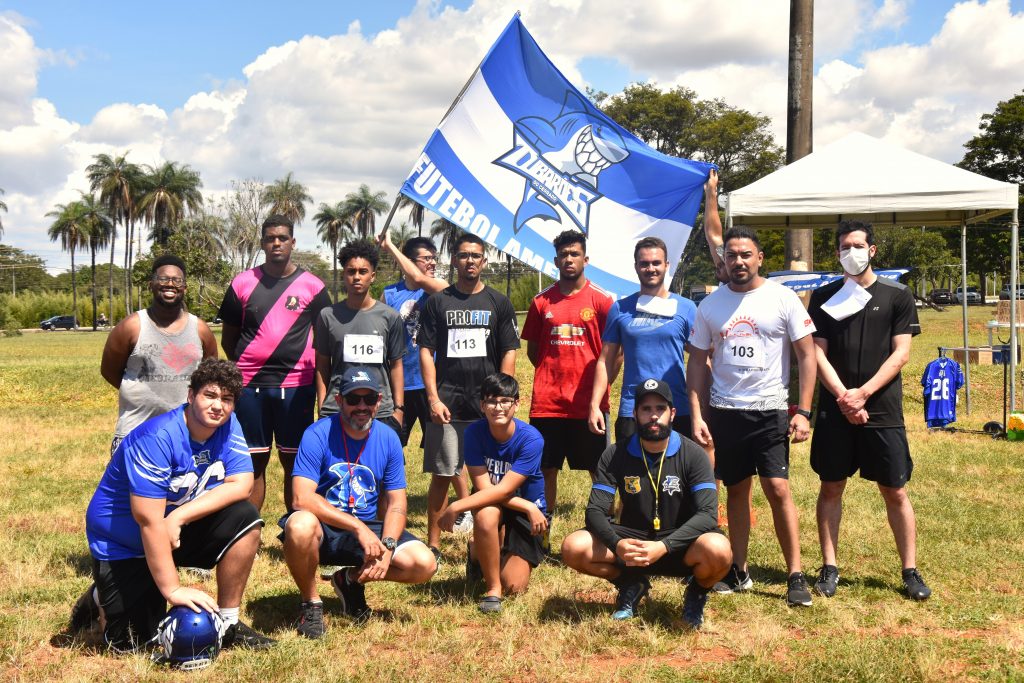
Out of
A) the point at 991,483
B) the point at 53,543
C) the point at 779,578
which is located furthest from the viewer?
the point at 991,483

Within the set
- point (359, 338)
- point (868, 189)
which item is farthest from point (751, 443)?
point (868, 189)

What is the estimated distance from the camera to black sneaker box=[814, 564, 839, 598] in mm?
5191

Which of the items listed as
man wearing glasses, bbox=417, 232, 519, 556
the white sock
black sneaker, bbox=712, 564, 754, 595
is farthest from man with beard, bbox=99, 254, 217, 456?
black sneaker, bbox=712, 564, 754, 595

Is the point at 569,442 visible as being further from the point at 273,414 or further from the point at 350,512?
the point at 273,414

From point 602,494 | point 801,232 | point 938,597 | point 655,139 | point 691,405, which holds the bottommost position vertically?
point 938,597

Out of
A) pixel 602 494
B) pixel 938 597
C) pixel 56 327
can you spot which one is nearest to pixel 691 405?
pixel 602 494

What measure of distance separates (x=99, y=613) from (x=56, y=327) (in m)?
72.6

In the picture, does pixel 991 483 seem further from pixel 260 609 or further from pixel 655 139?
pixel 655 139

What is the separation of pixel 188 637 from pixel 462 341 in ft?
8.95

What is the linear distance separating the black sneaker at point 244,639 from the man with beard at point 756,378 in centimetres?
263

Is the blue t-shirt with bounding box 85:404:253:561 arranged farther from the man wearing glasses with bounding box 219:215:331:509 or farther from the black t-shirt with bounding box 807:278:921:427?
the black t-shirt with bounding box 807:278:921:427

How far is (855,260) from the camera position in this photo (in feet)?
17.0

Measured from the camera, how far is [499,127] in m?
7.41

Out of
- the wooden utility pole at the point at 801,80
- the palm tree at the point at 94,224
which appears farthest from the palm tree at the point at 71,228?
the wooden utility pole at the point at 801,80
